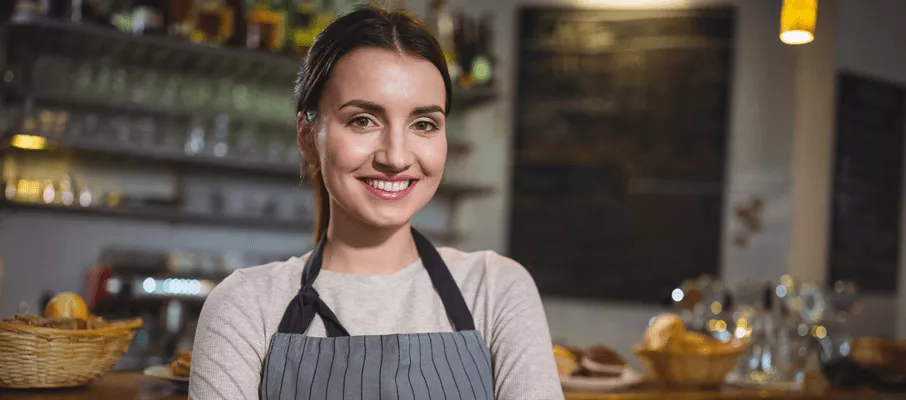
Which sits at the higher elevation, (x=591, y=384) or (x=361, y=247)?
(x=361, y=247)

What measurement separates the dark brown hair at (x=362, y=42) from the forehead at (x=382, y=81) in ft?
0.04

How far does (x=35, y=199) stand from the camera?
3.56 m

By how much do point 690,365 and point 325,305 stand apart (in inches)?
43.6

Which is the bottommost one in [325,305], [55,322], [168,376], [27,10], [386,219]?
[168,376]

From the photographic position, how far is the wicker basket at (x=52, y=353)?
1512mm

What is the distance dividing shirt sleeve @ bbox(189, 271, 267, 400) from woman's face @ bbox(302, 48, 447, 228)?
0.20 meters

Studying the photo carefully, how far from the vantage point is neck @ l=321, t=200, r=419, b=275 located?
4.29 feet

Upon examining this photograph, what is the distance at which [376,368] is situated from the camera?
1209mm

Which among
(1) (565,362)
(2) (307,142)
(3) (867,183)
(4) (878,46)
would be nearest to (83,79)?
(1) (565,362)

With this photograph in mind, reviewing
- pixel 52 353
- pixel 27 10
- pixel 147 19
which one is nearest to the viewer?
pixel 52 353

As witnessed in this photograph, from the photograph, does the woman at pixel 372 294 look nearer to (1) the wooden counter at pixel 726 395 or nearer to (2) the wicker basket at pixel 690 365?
(1) the wooden counter at pixel 726 395

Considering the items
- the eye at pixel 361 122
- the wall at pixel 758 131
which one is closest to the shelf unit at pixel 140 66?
the wall at pixel 758 131

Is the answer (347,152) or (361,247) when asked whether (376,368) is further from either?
(347,152)

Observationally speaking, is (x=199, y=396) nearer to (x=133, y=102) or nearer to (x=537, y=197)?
(x=133, y=102)
